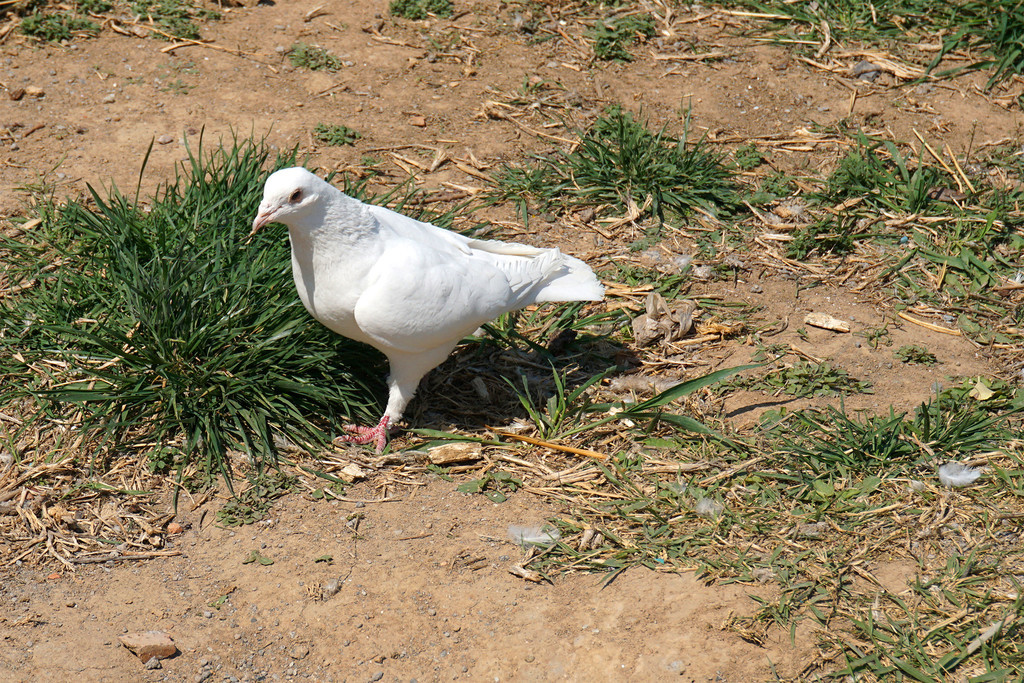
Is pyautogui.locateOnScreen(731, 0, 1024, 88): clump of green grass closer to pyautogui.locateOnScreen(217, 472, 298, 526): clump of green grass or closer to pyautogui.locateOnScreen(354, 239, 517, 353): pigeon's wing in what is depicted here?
pyautogui.locateOnScreen(354, 239, 517, 353): pigeon's wing

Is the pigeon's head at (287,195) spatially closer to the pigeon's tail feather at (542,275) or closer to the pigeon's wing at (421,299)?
the pigeon's wing at (421,299)

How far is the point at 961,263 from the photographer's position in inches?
198

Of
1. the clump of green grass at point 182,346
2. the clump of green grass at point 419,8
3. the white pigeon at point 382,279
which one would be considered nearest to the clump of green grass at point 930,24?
the clump of green grass at point 419,8

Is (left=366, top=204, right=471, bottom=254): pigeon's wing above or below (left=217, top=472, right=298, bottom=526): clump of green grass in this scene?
above

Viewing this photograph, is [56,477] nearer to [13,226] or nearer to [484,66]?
[13,226]

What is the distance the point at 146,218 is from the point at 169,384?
1001 millimetres

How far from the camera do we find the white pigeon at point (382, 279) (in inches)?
140

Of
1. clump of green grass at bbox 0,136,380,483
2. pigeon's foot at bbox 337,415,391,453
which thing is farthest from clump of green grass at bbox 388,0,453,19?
pigeon's foot at bbox 337,415,391,453

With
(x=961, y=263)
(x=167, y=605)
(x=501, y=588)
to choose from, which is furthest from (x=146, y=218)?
(x=961, y=263)

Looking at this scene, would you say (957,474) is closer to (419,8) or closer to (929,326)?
(929,326)

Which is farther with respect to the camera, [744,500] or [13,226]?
[13,226]

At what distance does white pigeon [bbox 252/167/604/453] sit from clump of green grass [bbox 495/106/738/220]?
1.60 metres

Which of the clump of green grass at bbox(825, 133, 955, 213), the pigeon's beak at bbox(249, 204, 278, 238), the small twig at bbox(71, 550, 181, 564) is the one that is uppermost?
the pigeon's beak at bbox(249, 204, 278, 238)

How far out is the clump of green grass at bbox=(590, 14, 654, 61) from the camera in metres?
6.65
